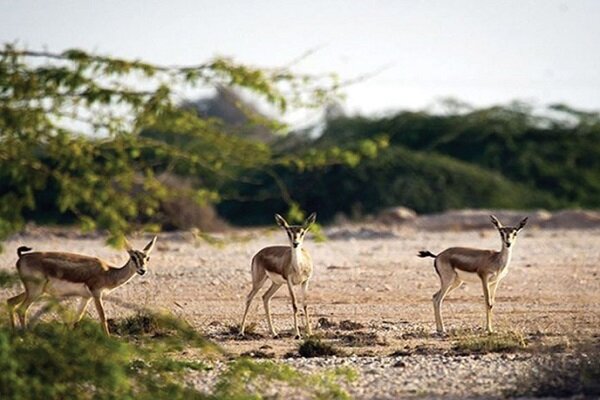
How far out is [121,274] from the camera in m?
14.3

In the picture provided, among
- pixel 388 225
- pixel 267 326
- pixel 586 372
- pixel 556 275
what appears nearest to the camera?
pixel 586 372

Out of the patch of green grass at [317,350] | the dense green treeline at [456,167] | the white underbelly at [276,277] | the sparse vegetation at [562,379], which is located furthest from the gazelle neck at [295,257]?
the dense green treeline at [456,167]

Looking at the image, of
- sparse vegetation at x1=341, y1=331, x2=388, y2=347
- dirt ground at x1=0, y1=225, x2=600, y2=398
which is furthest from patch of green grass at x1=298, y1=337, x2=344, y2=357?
sparse vegetation at x1=341, y1=331, x2=388, y2=347

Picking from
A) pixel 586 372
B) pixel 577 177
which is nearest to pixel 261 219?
pixel 577 177

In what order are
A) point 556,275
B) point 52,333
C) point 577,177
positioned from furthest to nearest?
1. point 577,177
2. point 556,275
3. point 52,333

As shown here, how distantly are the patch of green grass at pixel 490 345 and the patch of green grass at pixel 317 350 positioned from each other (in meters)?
1.13

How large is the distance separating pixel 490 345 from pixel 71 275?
3955 mm

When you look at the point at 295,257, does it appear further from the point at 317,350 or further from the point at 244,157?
the point at 244,157

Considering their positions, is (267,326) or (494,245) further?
(494,245)

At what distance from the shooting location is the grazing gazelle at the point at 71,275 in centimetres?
1368

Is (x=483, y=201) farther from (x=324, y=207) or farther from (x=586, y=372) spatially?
(x=586, y=372)

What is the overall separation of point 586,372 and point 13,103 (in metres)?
4.77

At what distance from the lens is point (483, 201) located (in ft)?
128

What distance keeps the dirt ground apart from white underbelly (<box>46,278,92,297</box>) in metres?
1.02
